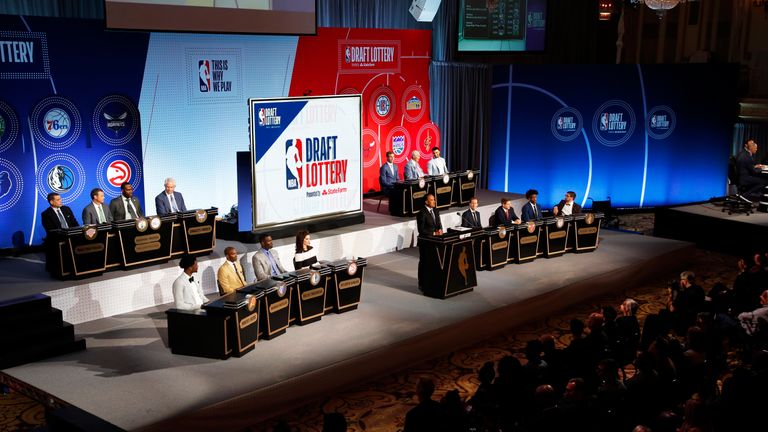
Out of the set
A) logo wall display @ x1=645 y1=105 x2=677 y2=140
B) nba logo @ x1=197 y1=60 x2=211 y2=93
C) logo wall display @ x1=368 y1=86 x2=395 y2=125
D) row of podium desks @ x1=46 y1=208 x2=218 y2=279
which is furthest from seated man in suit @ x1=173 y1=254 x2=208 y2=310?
logo wall display @ x1=645 y1=105 x2=677 y2=140

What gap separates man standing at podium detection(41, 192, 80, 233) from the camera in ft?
31.6

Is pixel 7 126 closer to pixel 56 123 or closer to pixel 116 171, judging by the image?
pixel 56 123

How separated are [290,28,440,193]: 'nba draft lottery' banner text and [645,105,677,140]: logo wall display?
4449 mm

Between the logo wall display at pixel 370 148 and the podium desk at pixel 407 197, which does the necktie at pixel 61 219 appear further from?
the logo wall display at pixel 370 148

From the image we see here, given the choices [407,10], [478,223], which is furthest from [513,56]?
[478,223]

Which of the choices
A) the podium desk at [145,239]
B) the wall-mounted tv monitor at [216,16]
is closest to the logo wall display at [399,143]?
the wall-mounted tv monitor at [216,16]

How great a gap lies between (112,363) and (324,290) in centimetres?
249

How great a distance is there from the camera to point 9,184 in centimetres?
1067

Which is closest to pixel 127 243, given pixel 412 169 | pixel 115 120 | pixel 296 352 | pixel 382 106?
pixel 115 120

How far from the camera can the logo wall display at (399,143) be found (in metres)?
15.9

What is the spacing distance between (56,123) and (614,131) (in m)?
10.8

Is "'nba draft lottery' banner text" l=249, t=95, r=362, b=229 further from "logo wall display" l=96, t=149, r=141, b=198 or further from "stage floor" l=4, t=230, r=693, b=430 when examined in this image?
"logo wall display" l=96, t=149, r=141, b=198

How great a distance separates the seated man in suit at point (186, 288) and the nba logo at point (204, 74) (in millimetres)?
5251

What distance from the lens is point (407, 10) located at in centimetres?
1606
